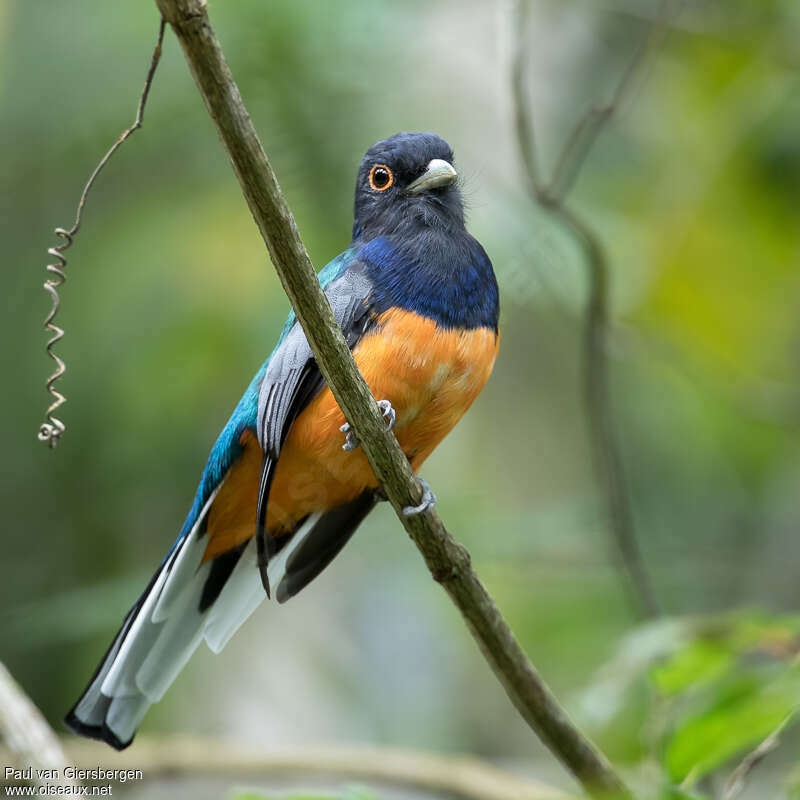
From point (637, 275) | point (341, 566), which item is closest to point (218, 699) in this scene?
point (341, 566)

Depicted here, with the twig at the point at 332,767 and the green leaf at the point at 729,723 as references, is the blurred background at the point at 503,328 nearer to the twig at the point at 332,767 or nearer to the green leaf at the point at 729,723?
the twig at the point at 332,767

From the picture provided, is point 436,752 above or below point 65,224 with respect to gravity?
below

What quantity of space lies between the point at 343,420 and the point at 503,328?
3.75 meters

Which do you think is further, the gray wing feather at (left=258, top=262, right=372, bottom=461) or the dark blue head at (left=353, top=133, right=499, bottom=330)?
the dark blue head at (left=353, top=133, right=499, bottom=330)

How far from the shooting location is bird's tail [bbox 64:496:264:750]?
3.63 m

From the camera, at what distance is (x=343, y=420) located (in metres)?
3.54

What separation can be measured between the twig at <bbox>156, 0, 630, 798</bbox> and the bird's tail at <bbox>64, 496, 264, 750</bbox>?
1095 millimetres

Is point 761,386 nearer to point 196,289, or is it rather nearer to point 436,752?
point 436,752

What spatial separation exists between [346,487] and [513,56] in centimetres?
190

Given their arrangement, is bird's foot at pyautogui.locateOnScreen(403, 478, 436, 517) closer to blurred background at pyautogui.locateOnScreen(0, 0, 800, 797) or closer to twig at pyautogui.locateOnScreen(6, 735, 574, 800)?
twig at pyautogui.locateOnScreen(6, 735, 574, 800)

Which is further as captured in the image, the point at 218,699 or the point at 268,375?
the point at 218,699

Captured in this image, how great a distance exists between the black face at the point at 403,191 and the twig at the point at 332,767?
2214 millimetres

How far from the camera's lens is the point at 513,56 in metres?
4.30

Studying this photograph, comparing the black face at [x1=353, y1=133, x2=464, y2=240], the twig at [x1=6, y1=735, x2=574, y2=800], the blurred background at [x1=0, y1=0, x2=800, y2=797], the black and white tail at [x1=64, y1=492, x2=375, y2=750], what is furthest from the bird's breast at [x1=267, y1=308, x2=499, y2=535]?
the blurred background at [x1=0, y1=0, x2=800, y2=797]
